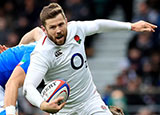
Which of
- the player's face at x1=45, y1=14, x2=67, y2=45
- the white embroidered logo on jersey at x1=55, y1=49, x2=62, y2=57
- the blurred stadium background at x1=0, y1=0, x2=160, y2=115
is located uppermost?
the player's face at x1=45, y1=14, x2=67, y2=45

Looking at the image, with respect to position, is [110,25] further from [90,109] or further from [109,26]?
[90,109]

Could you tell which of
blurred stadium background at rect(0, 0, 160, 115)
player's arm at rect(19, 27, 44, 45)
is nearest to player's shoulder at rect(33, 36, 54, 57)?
player's arm at rect(19, 27, 44, 45)

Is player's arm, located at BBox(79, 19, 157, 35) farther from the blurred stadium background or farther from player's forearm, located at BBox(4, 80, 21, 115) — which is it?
the blurred stadium background

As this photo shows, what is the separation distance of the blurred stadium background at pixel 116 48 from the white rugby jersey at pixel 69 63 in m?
4.97

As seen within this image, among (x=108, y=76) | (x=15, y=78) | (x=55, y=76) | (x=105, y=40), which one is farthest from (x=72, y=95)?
(x=105, y=40)

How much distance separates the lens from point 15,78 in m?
6.24

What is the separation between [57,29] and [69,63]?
0.47 m

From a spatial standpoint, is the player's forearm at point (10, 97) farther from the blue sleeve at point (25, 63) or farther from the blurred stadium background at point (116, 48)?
the blurred stadium background at point (116, 48)

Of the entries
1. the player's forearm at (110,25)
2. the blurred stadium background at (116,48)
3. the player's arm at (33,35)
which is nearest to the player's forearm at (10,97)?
the player's arm at (33,35)

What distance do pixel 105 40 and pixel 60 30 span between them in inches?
363

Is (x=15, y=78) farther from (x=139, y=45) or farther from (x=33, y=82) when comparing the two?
(x=139, y=45)

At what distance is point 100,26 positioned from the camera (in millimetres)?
6383

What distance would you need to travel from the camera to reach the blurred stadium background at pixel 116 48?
11414 millimetres

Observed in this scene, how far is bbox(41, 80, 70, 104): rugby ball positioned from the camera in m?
5.61
